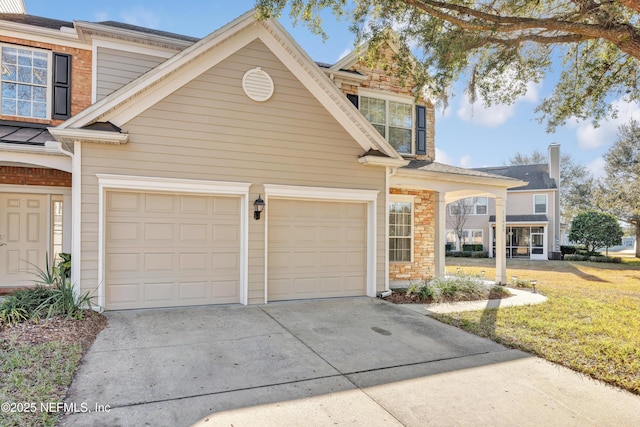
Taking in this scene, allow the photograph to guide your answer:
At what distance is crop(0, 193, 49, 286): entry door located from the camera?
9.06 meters

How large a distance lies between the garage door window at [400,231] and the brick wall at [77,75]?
865cm

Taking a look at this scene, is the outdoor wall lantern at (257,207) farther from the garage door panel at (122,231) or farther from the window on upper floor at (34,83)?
the window on upper floor at (34,83)

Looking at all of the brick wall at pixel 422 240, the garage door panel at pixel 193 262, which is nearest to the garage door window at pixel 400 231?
the brick wall at pixel 422 240

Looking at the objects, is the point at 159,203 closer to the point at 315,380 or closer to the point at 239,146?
the point at 239,146

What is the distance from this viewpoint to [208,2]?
34.4ft

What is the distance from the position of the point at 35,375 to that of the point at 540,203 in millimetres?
30840

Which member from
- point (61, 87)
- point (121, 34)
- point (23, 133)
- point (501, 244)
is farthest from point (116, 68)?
point (501, 244)

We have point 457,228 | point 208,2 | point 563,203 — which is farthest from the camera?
point 563,203

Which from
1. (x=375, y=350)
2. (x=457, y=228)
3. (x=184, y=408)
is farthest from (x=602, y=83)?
(x=457, y=228)

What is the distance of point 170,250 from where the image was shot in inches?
281

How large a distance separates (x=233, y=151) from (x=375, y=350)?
472cm

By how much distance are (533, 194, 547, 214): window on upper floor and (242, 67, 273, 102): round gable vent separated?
26415 mm

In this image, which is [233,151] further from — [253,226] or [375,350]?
[375,350]

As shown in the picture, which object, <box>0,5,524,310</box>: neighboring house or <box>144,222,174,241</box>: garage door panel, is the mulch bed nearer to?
<box>0,5,524,310</box>: neighboring house
